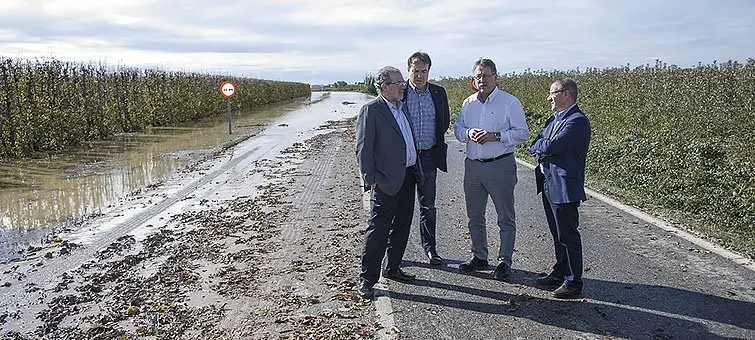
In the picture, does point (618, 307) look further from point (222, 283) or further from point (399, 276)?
point (222, 283)

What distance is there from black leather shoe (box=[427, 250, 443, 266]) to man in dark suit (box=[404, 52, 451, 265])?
0.02 m

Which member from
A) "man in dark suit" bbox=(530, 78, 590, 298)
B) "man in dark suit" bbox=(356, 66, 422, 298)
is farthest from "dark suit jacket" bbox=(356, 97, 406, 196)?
"man in dark suit" bbox=(530, 78, 590, 298)

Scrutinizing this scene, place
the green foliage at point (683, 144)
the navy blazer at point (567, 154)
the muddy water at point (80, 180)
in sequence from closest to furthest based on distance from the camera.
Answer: the navy blazer at point (567, 154), the green foliage at point (683, 144), the muddy water at point (80, 180)

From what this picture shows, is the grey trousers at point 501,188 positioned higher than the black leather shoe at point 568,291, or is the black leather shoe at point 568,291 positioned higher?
the grey trousers at point 501,188

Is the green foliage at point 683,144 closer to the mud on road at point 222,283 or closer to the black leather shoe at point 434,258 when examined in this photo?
the black leather shoe at point 434,258

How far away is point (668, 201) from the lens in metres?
8.56

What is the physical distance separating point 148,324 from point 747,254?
5599 mm

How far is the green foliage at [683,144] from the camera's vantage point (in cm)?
774

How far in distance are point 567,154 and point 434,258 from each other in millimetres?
1737

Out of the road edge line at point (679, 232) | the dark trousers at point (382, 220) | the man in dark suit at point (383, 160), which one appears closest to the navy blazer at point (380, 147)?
the man in dark suit at point (383, 160)

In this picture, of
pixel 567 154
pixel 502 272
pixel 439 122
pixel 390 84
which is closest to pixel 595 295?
pixel 502 272

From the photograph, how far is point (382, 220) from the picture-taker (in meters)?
5.14

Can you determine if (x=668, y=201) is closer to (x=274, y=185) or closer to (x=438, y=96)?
(x=438, y=96)

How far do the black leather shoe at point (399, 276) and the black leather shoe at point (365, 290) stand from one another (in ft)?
1.41
